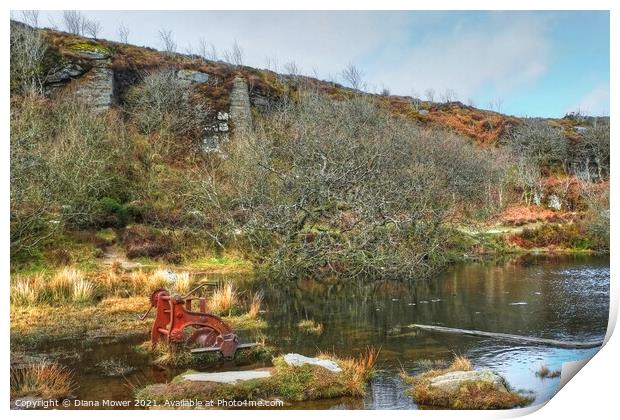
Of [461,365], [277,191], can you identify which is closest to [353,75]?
[277,191]

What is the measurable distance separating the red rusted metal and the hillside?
12.6 feet

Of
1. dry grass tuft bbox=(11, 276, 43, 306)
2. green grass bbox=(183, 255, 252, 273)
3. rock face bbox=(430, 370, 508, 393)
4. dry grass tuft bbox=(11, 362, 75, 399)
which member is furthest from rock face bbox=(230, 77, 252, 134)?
rock face bbox=(430, 370, 508, 393)

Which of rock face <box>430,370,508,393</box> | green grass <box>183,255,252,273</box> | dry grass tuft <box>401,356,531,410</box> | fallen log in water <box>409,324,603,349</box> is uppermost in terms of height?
green grass <box>183,255,252,273</box>

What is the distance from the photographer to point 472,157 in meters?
21.6

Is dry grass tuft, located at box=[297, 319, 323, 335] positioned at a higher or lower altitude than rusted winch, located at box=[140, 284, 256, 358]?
lower

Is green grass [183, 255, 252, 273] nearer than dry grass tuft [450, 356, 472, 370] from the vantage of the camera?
No

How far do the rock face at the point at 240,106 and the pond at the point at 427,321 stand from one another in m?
10.7

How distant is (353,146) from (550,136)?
507cm

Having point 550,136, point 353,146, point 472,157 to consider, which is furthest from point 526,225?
point 353,146

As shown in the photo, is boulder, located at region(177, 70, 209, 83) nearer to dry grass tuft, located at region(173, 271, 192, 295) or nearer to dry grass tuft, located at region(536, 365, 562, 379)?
dry grass tuft, located at region(173, 271, 192, 295)

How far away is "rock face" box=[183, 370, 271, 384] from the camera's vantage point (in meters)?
5.65

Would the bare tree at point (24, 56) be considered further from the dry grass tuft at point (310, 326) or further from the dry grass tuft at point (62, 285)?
the dry grass tuft at point (310, 326)

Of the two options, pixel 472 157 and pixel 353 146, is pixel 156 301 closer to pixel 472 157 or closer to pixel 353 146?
pixel 353 146

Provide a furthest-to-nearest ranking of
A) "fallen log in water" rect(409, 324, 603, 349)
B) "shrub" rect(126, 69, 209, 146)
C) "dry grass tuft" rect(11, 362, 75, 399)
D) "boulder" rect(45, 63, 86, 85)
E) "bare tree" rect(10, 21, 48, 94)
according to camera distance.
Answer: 1. "boulder" rect(45, 63, 86, 85)
2. "shrub" rect(126, 69, 209, 146)
3. "bare tree" rect(10, 21, 48, 94)
4. "fallen log in water" rect(409, 324, 603, 349)
5. "dry grass tuft" rect(11, 362, 75, 399)
